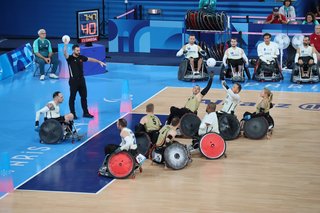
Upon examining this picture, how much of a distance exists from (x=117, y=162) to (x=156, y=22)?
677 inches

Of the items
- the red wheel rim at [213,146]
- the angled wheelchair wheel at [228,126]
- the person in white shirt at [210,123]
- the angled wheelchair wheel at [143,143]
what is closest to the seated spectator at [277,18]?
the angled wheelchair wheel at [228,126]

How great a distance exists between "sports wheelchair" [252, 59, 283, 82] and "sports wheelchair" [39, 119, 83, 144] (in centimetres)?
1000

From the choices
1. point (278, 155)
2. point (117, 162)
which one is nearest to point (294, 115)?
point (278, 155)

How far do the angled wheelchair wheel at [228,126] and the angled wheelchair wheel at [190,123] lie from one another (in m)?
0.59

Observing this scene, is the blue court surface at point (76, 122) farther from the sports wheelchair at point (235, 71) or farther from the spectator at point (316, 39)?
the spectator at point (316, 39)

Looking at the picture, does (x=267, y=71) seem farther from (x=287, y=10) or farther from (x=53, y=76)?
(x=53, y=76)

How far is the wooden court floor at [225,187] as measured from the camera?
15492 millimetres

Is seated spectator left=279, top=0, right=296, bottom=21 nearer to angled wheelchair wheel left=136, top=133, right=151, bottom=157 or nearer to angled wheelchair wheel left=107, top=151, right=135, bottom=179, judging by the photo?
angled wheelchair wheel left=136, top=133, right=151, bottom=157

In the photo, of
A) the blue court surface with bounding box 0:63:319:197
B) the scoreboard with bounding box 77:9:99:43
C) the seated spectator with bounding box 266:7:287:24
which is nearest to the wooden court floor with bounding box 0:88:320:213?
the blue court surface with bounding box 0:63:319:197

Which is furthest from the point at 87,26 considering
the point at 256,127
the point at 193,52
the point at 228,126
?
the point at 256,127

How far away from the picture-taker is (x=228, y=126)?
2042 centimetres

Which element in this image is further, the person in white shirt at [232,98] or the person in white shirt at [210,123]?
the person in white shirt at [232,98]

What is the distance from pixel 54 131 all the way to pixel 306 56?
1129cm

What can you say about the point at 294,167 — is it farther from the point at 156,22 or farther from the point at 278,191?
the point at 156,22
